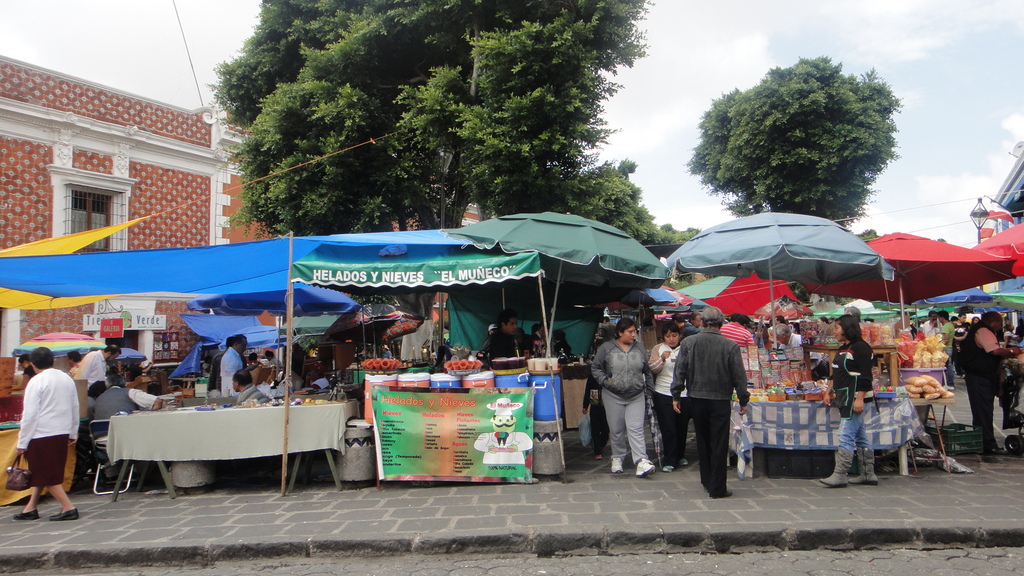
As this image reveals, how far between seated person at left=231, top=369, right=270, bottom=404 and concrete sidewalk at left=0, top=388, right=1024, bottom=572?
A: 124 centimetres

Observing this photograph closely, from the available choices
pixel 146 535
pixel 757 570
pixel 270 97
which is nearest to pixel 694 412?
pixel 757 570

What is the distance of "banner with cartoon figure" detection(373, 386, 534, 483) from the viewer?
21.3 feet

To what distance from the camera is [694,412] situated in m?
6.06

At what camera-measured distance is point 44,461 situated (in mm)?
5859

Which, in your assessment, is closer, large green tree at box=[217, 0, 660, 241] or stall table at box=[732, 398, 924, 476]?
stall table at box=[732, 398, 924, 476]

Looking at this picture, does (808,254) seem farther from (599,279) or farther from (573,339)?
(573,339)

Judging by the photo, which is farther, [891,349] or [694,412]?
[891,349]

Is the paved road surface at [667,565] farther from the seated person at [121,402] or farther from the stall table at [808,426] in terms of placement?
the seated person at [121,402]

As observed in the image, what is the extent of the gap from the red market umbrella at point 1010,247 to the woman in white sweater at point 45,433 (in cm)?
1010

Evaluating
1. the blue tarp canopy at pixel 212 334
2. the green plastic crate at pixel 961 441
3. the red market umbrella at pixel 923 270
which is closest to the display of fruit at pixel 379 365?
the red market umbrella at pixel 923 270

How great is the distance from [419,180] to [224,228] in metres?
8.31

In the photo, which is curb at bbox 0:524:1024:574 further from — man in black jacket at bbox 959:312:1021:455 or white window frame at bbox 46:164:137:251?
white window frame at bbox 46:164:137:251

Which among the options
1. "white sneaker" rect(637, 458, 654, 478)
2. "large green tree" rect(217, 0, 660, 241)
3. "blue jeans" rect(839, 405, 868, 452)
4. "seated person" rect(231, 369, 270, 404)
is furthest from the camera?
"large green tree" rect(217, 0, 660, 241)

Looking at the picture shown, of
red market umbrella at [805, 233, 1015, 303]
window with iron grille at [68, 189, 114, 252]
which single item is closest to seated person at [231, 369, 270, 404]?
red market umbrella at [805, 233, 1015, 303]
